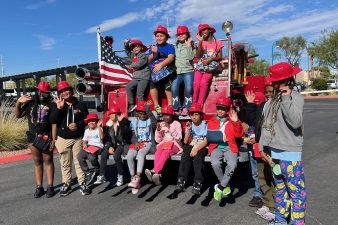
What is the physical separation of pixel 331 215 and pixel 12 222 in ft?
13.6

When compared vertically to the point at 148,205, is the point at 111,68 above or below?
above

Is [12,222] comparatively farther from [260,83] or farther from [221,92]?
[260,83]

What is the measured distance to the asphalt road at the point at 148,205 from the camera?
14.4 feet

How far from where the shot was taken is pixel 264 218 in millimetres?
4266

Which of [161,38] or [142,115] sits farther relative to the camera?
[161,38]

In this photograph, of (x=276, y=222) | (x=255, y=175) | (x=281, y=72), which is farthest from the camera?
(x=255, y=175)

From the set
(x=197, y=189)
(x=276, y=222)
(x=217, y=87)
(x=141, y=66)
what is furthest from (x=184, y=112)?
(x=276, y=222)

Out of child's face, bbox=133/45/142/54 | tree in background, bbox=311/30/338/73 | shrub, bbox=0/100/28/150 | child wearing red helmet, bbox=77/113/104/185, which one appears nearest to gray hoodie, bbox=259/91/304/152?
child wearing red helmet, bbox=77/113/104/185

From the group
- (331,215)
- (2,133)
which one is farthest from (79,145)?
→ (2,133)

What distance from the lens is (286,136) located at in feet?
11.3

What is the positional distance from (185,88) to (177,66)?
44 centimetres

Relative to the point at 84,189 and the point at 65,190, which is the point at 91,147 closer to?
the point at 84,189

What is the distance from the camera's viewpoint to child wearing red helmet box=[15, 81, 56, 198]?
5434 millimetres

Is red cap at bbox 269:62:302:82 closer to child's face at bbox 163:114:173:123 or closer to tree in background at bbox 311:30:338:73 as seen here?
child's face at bbox 163:114:173:123
